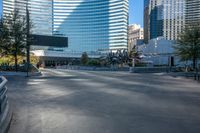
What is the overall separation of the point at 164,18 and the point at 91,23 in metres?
39.7

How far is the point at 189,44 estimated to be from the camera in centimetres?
4338

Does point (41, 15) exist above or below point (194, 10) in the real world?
above

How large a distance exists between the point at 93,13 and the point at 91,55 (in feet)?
81.1

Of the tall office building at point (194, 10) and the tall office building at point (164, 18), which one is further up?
the tall office building at point (164, 18)

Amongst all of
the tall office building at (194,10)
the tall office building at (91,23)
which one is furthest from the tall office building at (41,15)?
the tall office building at (194,10)

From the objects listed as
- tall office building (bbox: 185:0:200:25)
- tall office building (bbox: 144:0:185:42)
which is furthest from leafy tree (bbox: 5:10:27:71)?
tall office building (bbox: 144:0:185:42)

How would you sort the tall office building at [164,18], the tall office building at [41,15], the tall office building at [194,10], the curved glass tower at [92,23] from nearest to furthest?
the tall office building at [194,10] < the tall office building at [41,15] < the tall office building at [164,18] < the curved glass tower at [92,23]

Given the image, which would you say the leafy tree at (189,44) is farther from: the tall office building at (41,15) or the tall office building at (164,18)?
the tall office building at (164,18)

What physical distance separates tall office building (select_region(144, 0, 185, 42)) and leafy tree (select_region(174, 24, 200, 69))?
99268 mm

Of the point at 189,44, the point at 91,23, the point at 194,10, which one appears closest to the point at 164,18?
the point at 91,23

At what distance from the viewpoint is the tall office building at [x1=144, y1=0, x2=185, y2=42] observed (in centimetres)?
14562

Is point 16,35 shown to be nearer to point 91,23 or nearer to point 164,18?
point 164,18

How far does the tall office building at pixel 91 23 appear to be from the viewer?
173 meters

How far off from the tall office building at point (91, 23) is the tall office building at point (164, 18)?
641 inches
